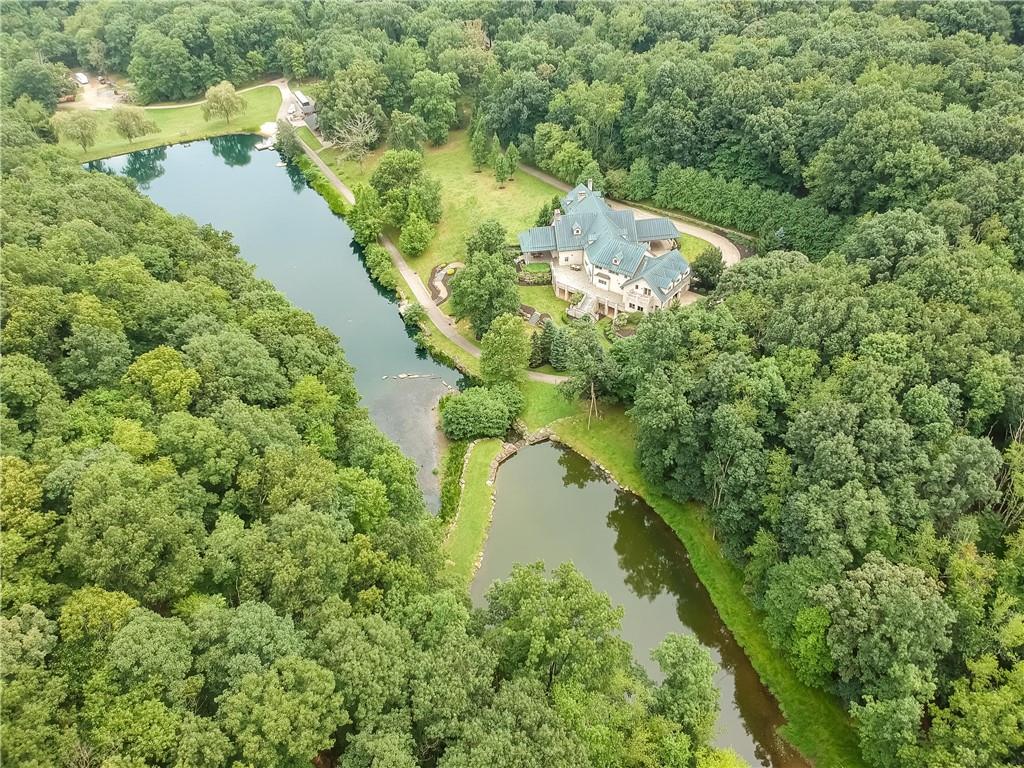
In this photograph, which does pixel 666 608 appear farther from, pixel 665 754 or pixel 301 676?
pixel 301 676

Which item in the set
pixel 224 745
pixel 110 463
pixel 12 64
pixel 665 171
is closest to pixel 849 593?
pixel 224 745

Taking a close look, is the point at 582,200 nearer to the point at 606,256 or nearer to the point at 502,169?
the point at 606,256

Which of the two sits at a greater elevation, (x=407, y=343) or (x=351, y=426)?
(x=351, y=426)

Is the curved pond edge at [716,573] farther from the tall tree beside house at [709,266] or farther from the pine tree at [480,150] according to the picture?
the pine tree at [480,150]

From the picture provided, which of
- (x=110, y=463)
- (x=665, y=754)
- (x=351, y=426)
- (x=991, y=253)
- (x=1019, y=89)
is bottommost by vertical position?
(x=351, y=426)

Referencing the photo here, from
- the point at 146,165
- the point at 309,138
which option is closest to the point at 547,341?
the point at 309,138
